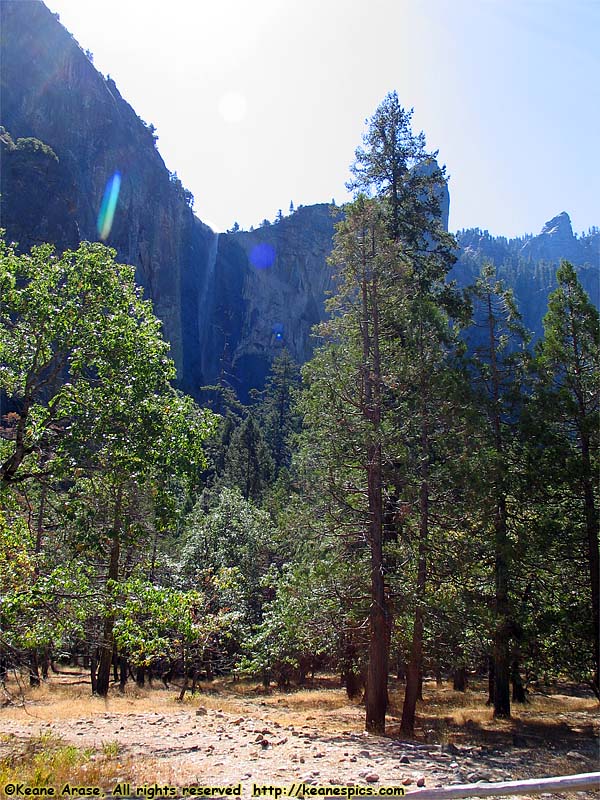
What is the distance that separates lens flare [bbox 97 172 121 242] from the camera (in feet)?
244

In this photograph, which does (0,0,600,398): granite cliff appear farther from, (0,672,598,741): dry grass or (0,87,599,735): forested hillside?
(0,672,598,741): dry grass

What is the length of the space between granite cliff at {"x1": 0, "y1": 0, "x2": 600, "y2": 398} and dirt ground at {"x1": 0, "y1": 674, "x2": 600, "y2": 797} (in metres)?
36.5

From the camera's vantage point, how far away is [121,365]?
8.92 metres

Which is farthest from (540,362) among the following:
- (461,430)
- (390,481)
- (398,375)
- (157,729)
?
(157,729)

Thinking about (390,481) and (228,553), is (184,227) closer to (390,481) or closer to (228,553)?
(228,553)

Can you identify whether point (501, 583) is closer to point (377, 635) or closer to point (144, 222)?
point (377, 635)

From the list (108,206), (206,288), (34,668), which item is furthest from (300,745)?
(206,288)

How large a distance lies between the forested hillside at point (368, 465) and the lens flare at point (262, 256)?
94511 millimetres

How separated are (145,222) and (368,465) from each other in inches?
3122

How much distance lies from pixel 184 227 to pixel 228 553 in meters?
76.3

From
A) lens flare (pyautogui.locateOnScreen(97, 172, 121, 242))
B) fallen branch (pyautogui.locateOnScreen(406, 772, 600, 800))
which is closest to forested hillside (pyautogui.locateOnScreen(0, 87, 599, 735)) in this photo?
fallen branch (pyautogui.locateOnScreen(406, 772, 600, 800))

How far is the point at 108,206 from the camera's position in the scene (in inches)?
3009

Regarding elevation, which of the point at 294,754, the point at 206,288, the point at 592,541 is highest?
the point at 206,288

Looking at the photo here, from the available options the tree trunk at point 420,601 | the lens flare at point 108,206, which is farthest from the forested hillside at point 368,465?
the lens flare at point 108,206
